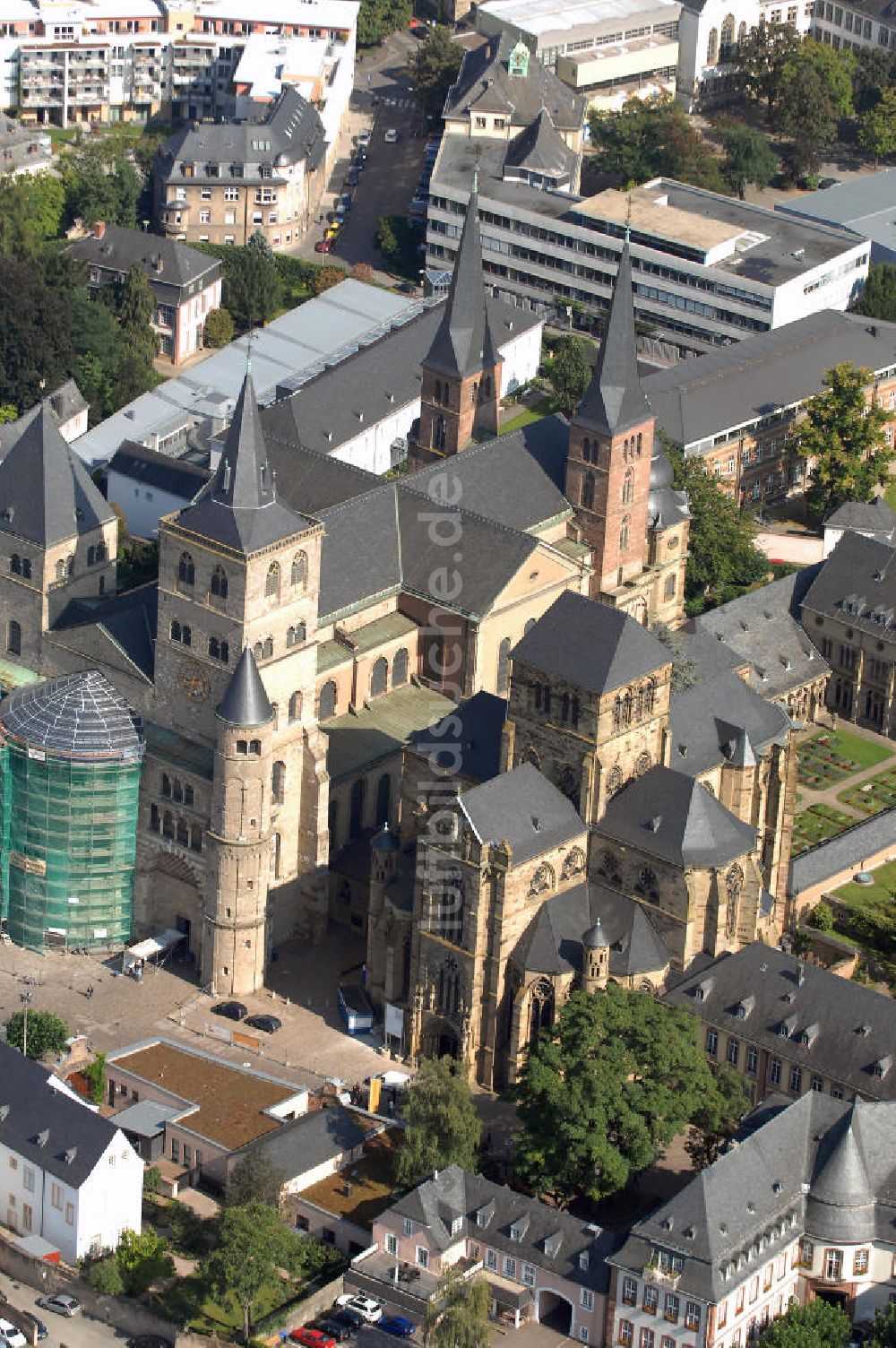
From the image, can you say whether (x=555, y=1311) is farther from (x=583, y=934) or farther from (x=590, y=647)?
(x=590, y=647)

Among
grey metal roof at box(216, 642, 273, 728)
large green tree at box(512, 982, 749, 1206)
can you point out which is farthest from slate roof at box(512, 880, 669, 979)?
grey metal roof at box(216, 642, 273, 728)

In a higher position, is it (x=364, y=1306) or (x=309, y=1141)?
(x=309, y=1141)

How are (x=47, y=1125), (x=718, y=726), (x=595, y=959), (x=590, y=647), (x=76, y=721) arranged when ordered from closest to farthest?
(x=47, y=1125) < (x=595, y=959) < (x=590, y=647) < (x=718, y=726) < (x=76, y=721)

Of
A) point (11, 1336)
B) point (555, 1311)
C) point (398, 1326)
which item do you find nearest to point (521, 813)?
point (555, 1311)

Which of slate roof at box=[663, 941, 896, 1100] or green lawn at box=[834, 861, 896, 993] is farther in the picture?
green lawn at box=[834, 861, 896, 993]

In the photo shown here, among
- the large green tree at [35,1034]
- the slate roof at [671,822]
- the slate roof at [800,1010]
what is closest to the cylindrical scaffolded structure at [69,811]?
the large green tree at [35,1034]

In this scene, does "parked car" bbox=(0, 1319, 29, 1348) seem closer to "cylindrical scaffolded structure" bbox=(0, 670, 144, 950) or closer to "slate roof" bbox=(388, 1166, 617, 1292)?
"slate roof" bbox=(388, 1166, 617, 1292)

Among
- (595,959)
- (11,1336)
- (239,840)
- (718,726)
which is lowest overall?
(11,1336)
